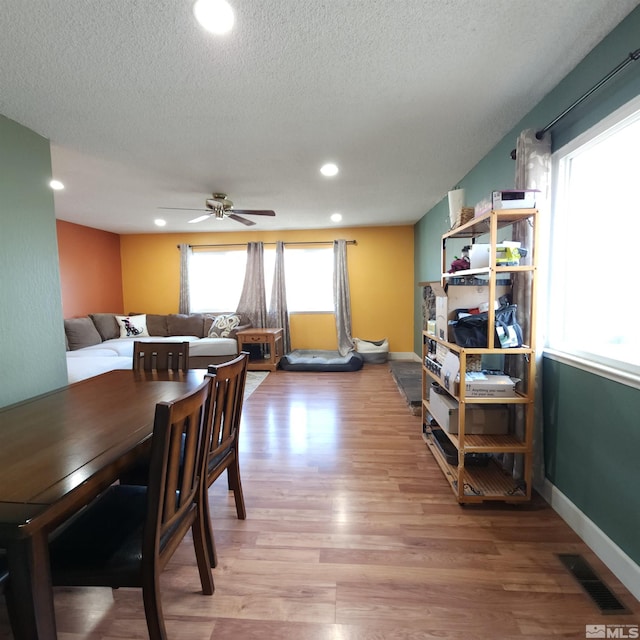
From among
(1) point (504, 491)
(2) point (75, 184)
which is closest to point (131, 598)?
(1) point (504, 491)

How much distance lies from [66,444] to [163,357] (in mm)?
1270

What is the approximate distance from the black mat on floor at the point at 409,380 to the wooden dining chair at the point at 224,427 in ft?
6.79

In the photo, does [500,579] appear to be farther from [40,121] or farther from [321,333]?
[321,333]

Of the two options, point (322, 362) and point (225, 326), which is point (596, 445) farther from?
point (225, 326)

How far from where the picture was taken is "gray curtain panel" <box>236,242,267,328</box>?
5.74 m

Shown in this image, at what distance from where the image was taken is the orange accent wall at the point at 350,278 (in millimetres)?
5676

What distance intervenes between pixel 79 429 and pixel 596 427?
2307mm

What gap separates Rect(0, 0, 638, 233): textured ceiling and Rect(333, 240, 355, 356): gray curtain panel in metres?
2.55

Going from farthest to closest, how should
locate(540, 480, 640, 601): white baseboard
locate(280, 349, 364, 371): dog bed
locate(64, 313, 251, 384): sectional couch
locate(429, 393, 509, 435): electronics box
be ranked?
locate(280, 349, 364, 371): dog bed, locate(64, 313, 251, 384): sectional couch, locate(429, 393, 509, 435): electronics box, locate(540, 480, 640, 601): white baseboard

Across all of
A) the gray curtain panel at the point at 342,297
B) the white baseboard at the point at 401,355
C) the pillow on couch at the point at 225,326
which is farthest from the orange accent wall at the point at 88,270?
the white baseboard at the point at 401,355

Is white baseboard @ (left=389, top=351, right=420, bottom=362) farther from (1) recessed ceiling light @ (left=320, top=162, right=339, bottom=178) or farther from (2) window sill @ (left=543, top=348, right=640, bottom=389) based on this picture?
(2) window sill @ (left=543, top=348, right=640, bottom=389)

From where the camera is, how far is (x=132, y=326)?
5.33 meters

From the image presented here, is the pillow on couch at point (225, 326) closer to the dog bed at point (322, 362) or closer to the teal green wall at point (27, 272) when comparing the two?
the dog bed at point (322, 362)

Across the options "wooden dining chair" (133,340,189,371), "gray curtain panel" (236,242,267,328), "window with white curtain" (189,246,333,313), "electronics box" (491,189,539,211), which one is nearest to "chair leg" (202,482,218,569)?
"wooden dining chair" (133,340,189,371)
